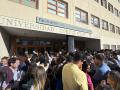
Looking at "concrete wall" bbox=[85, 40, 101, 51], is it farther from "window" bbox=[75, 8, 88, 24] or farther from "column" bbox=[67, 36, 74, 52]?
"column" bbox=[67, 36, 74, 52]

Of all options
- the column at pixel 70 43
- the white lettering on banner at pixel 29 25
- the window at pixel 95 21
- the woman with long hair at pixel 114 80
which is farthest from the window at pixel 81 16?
the woman with long hair at pixel 114 80

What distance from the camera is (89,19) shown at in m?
27.9

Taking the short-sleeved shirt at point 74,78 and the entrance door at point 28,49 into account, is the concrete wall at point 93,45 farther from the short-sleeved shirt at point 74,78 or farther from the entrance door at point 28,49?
the short-sleeved shirt at point 74,78

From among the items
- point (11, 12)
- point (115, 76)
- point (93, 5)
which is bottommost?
point (115, 76)

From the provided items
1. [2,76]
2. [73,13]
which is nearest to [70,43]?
[73,13]

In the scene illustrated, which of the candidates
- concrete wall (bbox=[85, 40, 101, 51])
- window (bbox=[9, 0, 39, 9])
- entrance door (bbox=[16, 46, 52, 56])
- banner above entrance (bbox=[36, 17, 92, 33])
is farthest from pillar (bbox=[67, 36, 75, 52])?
concrete wall (bbox=[85, 40, 101, 51])

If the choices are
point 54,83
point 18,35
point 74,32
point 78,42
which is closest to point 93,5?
point 78,42

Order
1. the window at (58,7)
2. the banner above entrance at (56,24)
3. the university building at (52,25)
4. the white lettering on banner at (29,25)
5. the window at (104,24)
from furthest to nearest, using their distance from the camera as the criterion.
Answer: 1. the window at (104,24)
2. the window at (58,7)
3. the banner above entrance at (56,24)
4. the university building at (52,25)
5. the white lettering on banner at (29,25)

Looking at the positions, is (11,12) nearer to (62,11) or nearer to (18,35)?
(18,35)

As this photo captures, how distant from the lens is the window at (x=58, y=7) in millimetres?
19406

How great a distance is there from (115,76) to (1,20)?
10.4 meters

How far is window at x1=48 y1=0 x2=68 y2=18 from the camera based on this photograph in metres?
19.4

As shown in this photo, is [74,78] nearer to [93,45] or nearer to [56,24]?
[56,24]

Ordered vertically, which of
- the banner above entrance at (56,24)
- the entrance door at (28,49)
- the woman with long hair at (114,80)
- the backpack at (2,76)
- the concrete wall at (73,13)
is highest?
the concrete wall at (73,13)
